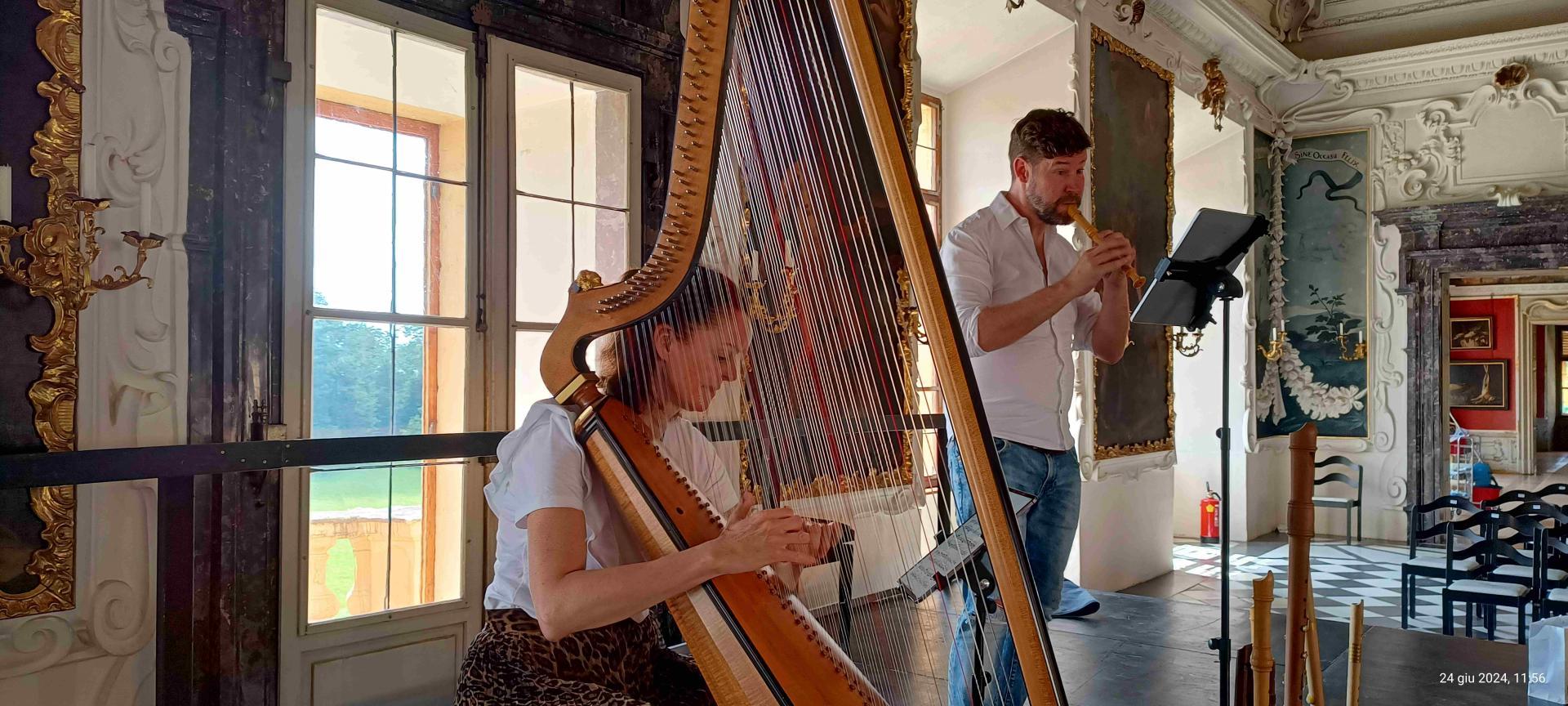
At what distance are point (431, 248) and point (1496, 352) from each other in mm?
15514

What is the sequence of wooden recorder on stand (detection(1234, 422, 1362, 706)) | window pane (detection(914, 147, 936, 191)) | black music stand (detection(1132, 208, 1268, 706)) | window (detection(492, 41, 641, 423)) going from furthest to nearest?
window pane (detection(914, 147, 936, 191))
window (detection(492, 41, 641, 423))
black music stand (detection(1132, 208, 1268, 706))
wooden recorder on stand (detection(1234, 422, 1362, 706))

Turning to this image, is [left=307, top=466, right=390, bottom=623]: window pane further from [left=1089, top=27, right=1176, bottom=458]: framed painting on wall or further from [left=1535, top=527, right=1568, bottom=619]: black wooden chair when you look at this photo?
[left=1535, top=527, right=1568, bottom=619]: black wooden chair

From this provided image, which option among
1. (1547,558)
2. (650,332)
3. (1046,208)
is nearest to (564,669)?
(650,332)

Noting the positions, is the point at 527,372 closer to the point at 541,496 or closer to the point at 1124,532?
the point at 541,496

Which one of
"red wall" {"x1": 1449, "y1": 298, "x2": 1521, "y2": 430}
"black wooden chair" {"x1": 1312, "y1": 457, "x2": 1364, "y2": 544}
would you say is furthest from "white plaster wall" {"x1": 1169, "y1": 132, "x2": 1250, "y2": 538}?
"red wall" {"x1": 1449, "y1": 298, "x2": 1521, "y2": 430}

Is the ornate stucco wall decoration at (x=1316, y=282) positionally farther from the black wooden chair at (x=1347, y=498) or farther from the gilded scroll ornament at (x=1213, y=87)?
the gilded scroll ornament at (x=1213, y=87)

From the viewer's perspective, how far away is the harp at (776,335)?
1.18m

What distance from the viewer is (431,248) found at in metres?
2.82

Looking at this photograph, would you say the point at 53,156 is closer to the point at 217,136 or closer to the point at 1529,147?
the point at 217,136

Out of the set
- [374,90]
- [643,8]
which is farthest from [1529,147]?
[374,90]

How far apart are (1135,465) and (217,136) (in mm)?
5043

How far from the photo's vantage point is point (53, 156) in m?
2.08

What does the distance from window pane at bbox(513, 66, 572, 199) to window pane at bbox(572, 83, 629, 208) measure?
0.15 feet

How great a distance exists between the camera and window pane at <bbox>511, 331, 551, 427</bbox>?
9.97ft
